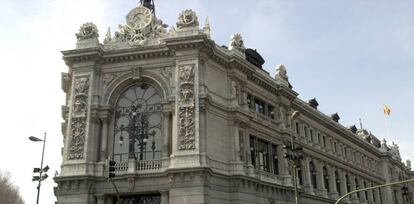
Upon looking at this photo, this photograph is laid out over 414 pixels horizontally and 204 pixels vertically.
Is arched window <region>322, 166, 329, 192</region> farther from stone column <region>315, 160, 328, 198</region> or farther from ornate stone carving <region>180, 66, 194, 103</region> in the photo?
ornate stone carving <region>180, 66, 194, 103</region>

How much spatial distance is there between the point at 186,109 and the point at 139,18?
9.17 metres

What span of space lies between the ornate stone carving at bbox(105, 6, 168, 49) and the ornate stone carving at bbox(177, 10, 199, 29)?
153cm

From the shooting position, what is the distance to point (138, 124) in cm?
3622

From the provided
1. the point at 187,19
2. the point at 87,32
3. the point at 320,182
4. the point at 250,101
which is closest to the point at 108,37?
the point at 87,32

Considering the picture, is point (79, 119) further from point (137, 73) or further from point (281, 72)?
point (281, 72)

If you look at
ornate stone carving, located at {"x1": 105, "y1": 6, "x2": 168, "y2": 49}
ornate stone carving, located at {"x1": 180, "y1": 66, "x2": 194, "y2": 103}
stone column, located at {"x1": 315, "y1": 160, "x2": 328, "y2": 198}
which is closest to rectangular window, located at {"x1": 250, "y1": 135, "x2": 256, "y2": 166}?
ornate stone carving, located at {"x1": 180, "y1": 66, "x2": 194, "y2": 103}

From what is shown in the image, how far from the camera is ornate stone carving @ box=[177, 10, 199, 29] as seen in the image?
3659cm

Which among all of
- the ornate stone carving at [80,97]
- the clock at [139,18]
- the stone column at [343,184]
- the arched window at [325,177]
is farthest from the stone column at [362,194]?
the ornate stone carving at [80,97]

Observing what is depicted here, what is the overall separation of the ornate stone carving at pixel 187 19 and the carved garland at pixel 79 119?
869 centimetres

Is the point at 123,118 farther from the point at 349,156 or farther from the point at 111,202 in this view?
the point at 349,156

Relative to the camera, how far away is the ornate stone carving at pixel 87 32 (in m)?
38.0

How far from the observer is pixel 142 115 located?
1435 inches

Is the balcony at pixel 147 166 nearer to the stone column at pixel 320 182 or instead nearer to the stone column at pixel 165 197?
the stone column at pixel 165 197

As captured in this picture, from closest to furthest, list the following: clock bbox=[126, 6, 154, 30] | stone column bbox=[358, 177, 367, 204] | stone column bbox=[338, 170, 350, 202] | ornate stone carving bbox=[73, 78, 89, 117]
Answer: ornate stone carving bbox=[73, 78, 89, 117] → clock bbox=[126, 6, 154, 30] → stone column bbox=[338, 170, 350, 202] → stone column bbox=[358, 177, 367, 204]
